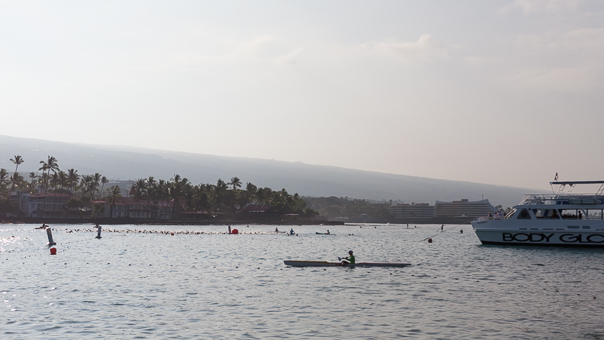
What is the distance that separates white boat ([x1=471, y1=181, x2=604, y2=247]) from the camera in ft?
243

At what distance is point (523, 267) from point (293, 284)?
24342 mm

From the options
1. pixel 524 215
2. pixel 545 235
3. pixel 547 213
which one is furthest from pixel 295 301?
pixel 547 213

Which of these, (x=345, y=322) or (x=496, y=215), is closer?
(x=345, y=322)

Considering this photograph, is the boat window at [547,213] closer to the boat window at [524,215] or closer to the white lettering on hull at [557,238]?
the boat window at [524,215]

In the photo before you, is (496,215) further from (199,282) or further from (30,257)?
(30,257)

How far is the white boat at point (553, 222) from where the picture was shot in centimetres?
7394

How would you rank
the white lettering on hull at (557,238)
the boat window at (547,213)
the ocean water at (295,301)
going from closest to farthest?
the ocean water at (295,301) → the white lettering on hull at (557,238) → the boat window at (547,213)

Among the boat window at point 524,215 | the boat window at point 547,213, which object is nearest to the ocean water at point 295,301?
the boat window at point 547,213

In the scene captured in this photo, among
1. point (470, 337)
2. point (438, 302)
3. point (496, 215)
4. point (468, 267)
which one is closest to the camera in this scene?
point (470, 337)

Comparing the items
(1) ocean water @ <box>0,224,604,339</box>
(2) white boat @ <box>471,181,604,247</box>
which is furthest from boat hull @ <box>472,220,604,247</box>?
(1) ocean water @ <box>0,224,604,339</box>

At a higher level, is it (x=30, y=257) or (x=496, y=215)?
(x=496, y=215)

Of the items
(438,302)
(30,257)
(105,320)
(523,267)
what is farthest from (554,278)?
(30,257)

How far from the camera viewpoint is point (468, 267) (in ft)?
177

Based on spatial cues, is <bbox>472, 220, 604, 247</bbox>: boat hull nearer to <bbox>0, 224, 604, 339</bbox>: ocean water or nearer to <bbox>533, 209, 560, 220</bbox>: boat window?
<bbox>533, 209, 560, 220</bbox>: boat window
